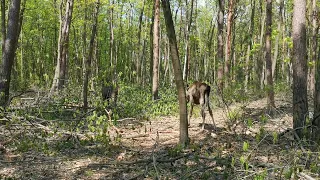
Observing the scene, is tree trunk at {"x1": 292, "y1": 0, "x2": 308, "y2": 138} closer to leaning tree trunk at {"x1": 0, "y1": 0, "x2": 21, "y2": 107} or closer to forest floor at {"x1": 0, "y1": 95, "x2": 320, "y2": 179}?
forest floor at {"x1": 0, "y1": 95, "x2": 320, "y2": 179}

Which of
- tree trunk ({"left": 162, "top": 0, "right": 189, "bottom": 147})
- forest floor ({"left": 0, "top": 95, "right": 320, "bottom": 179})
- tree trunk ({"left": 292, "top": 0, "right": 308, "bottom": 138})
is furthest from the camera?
tree trunk ({"left": 292, "top": 0, "right": 308, "bottom": 138})

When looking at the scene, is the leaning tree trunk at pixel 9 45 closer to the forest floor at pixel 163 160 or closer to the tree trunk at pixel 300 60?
the forest floor at pixel 163 160

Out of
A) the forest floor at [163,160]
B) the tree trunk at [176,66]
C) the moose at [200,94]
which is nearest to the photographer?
the forest floor at [163,160]

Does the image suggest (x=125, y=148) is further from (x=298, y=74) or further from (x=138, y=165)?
(x=298, y=74)

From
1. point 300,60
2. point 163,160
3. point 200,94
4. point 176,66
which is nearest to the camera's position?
point 163,160

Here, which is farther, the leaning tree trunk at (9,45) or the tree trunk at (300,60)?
the leaning tree trunk at (9,45)

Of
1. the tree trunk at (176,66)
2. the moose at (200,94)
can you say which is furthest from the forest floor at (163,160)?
the moose at (200,94)

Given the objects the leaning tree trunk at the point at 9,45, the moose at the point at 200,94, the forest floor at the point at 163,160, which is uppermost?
the leaning tree trunk at the point at 9,45

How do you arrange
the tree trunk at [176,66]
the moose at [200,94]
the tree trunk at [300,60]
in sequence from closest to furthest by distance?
the tree trunk at [176,66] → the tree trunk at [300,60] → the moose at [200,94]

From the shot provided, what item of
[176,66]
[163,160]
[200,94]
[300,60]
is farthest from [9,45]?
[300,60]

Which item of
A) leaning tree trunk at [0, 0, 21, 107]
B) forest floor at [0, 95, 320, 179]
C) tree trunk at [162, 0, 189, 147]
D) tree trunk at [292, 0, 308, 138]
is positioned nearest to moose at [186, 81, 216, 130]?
forest floor at [0, 95, 320, 179]

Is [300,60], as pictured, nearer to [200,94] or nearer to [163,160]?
[200,94]

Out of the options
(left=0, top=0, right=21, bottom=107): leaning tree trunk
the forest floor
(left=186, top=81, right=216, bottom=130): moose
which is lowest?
the forest floor

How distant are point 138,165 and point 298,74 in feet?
14.5
